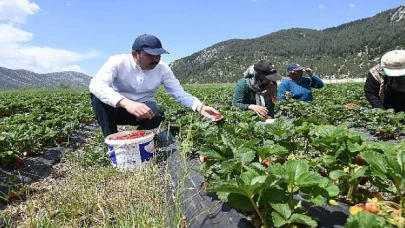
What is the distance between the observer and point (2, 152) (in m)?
3.98

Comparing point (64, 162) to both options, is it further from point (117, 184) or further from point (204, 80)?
point (204, 80)

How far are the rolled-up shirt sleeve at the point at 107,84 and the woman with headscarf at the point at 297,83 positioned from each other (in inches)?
151

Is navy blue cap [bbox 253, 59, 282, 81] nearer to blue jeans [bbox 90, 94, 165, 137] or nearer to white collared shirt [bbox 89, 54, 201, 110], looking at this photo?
white collared shirt [bbox 89, 54, 201, 110]

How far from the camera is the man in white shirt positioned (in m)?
3.57

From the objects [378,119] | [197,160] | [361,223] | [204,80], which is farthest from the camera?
[204,80]

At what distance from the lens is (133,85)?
4074 millimetres

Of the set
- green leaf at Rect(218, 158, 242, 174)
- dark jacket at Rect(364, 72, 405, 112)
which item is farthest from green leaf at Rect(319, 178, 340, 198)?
dark jacket at Rect(364, 72, 405, 112)

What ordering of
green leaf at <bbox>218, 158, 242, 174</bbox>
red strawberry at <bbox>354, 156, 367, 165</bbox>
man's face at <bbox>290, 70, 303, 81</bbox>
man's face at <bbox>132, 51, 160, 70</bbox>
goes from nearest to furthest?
green leaf at <bbox>218, 158, 242, 174</bbox>
red strawberry at <bbox>354, 156, 367, 165</bbox>
man's face at <bbox>132, 51, 160, 70</bbox>
man's face at <bbox>290, 70, 303, 81</bbox>

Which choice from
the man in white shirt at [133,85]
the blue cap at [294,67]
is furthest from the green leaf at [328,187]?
the blue cap at [294,67]

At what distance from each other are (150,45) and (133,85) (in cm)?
66

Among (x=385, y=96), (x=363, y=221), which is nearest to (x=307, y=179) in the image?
(x=363, y=221)

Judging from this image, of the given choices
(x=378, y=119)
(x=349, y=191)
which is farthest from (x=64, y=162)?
(x=378, y=119)

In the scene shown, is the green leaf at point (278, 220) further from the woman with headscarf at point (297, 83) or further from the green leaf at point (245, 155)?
the woman with headscarf at point (297, 83)

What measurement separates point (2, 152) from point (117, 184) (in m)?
1.81
